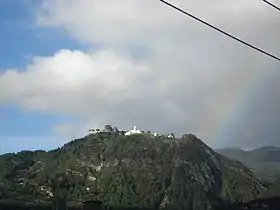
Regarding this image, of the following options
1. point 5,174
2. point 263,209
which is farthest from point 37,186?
point 263,209

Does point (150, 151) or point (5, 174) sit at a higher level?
point (150, 151)

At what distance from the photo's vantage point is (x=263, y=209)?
38.7m

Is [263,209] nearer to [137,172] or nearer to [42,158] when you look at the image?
[137,172]

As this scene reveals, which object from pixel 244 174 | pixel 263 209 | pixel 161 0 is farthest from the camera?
pixel 244 174

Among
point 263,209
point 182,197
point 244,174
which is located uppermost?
point 244,174

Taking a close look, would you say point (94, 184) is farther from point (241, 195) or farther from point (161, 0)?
point (161, 0)

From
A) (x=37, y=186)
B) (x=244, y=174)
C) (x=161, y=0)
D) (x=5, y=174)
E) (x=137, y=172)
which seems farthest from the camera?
(x=244, y=174)

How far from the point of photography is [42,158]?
648ft

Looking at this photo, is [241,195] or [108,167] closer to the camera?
[241,195]

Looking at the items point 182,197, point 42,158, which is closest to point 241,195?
point 182,197

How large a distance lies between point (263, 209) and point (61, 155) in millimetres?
163061

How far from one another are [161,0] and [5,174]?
500 ft

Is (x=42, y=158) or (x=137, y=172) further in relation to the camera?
(x=42, y=158)

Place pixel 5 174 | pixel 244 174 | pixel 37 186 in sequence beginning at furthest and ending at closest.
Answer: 1. pixel 244 174
2. pixel 5 174
3. pixel 37 186
